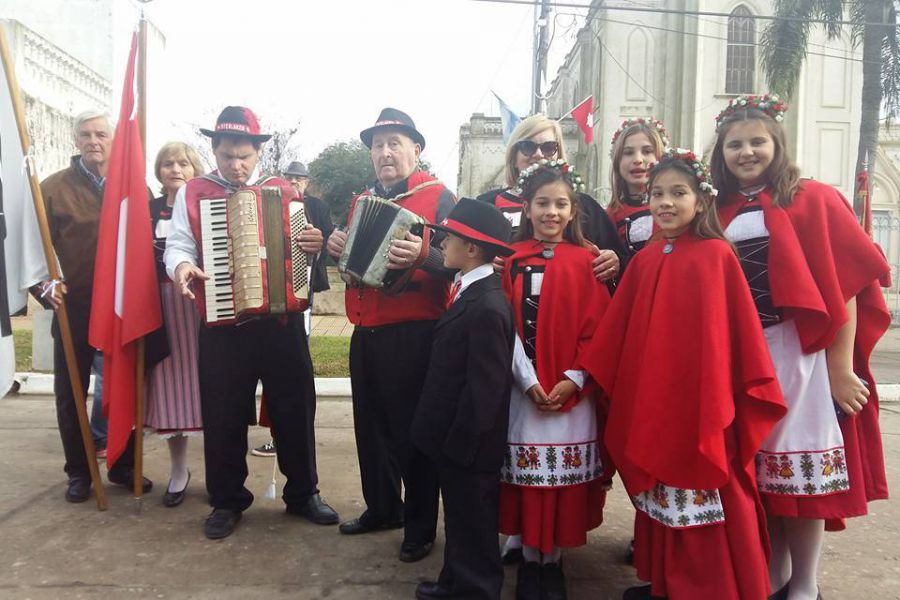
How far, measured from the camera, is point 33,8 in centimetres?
1822

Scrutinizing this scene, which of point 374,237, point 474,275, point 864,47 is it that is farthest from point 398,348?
point 864,47

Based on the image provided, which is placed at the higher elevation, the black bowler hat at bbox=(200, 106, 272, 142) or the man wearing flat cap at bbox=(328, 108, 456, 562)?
the black bowler hat at bbox=(200, 106, 272, 142)

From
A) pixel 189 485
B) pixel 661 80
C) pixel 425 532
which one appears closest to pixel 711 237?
pixel 425 532

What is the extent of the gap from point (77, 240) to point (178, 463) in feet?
4.92

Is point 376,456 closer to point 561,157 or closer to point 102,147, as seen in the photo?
point 561,157

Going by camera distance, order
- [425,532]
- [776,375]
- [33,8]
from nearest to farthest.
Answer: [776,375] < [425,532] < [33,8]

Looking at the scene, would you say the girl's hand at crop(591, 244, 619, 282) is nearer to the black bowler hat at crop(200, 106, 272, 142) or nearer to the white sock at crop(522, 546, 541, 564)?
the white sock at crop(522, 546, 541, 564)

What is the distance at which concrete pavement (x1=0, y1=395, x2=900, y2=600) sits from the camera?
3096 mm

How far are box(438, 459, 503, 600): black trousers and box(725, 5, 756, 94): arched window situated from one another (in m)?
24.1

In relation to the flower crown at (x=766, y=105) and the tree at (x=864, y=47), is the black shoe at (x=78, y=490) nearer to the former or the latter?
the flower crown at (x=766, y=105)

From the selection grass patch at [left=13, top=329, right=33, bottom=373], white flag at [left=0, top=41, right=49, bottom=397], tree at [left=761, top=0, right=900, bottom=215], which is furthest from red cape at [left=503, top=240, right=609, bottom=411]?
tree at [left=761, top=0, right=900, bottom=215]

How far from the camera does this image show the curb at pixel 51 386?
22.6 ft

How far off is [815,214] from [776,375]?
671 millimetres

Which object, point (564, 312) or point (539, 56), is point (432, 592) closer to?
point (564, 312)
